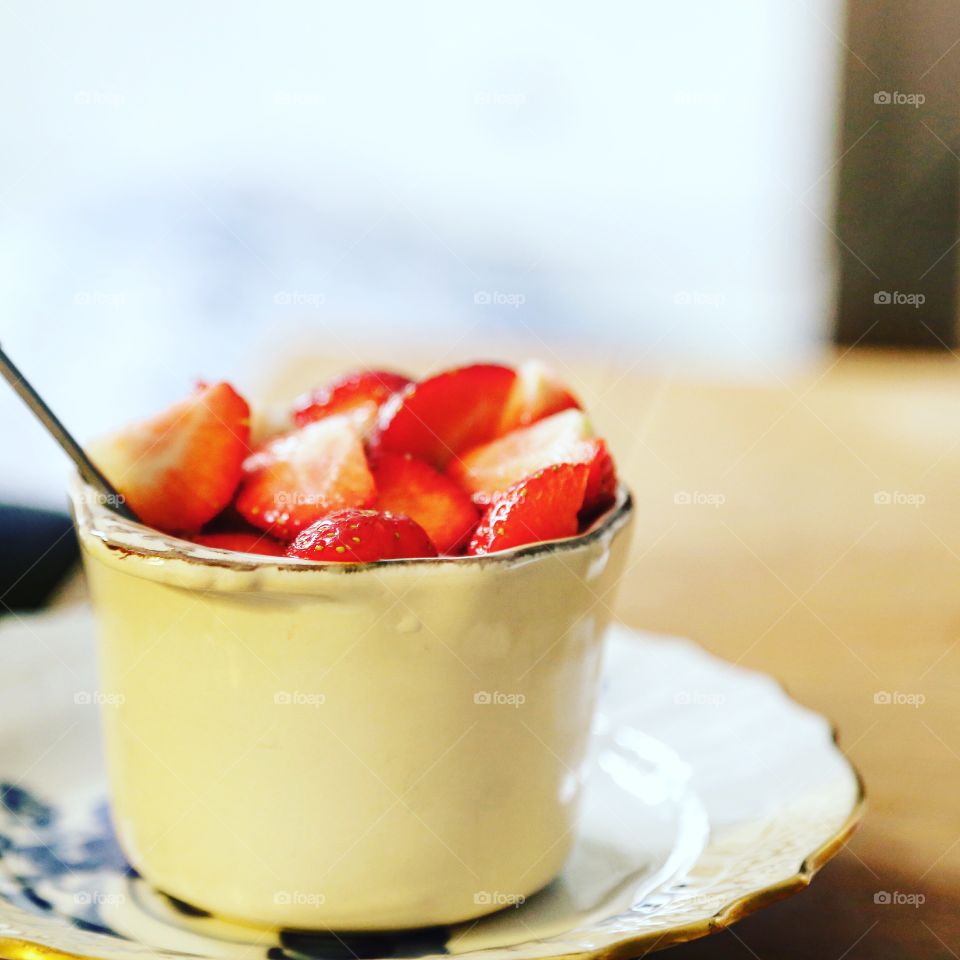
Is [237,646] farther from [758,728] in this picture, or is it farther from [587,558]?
[758,728]

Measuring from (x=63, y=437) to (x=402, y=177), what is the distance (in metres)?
3.53

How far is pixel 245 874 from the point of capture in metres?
0.58

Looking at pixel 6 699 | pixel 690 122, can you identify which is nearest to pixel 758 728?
pixel 6 699

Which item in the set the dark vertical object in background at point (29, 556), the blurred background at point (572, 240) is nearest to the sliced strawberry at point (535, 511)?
the blurred background at point (572, 240)

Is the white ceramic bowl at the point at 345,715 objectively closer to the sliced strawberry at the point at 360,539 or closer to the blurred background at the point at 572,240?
the sliced strawberry at the point at 360,539

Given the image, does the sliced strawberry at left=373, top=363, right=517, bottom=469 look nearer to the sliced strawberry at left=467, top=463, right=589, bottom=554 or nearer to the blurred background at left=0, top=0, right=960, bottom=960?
the sliced strawberry at left=467, top=463, right=589, bottom=554

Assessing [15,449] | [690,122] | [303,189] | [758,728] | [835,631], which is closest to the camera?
[758,728]

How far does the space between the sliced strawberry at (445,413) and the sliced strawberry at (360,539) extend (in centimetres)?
13

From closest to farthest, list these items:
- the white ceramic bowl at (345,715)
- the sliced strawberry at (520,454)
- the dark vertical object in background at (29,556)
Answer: the white ceramic bowl at (345,715), the sliced strawberry at (520,454), the dark vertical object in background at (29,556)

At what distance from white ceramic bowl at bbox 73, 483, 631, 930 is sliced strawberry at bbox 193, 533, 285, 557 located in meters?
0.04

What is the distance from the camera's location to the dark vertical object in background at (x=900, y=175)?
7.64 feet

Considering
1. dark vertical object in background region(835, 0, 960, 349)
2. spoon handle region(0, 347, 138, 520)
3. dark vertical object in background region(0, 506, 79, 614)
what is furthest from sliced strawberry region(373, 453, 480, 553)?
dark vertical object in background region(835, 0, 960, 349)

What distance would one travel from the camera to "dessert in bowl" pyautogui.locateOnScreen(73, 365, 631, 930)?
1.75 ft

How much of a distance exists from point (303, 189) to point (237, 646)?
3335mm
